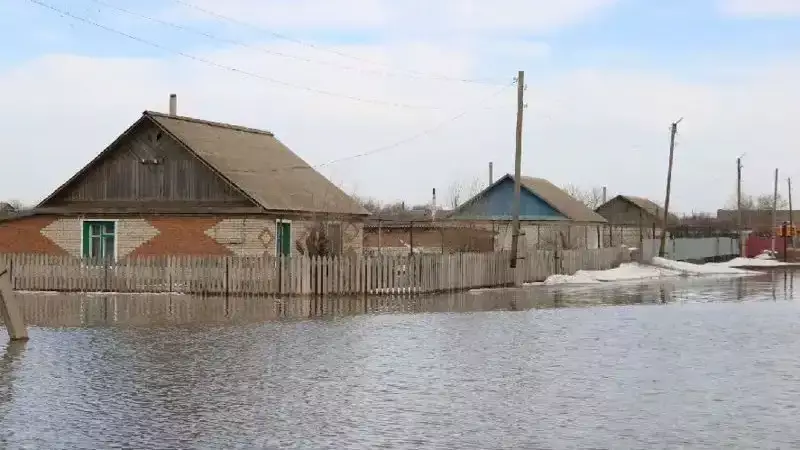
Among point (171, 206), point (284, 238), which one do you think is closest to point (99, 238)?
point (171, 206)

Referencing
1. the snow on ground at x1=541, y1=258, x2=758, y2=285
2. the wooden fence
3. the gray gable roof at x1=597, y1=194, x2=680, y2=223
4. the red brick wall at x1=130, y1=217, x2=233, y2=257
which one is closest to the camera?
the wooden fence

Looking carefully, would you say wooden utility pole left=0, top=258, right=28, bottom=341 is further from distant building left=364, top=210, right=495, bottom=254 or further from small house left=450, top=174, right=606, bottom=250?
small house left=450, top=174, right=606, bottom=250

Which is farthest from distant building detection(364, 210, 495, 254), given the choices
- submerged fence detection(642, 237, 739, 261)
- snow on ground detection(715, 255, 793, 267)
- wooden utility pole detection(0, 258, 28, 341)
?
wooden utility pole detection(0, 258, 28, 341)

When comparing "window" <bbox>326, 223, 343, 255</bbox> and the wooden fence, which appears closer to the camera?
the wooden fence

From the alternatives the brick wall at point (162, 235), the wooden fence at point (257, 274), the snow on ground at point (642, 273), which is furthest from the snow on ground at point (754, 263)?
the wooden fence at point (257, 274)

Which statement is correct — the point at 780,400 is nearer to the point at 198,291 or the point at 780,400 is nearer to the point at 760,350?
the point at 760,350

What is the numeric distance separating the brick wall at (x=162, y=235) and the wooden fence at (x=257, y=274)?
430 cm

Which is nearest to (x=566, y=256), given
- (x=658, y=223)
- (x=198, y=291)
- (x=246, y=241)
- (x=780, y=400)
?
(x=246, y=241)

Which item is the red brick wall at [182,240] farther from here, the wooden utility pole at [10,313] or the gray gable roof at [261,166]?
the wooden utility pole at [10,313]

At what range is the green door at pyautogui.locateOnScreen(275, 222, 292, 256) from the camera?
3620 cm

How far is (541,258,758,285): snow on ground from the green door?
31.9ft

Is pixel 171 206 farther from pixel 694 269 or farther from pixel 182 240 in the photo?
pixel 694 269

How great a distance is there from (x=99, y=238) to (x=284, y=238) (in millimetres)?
6909

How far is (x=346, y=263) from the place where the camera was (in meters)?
29.7
